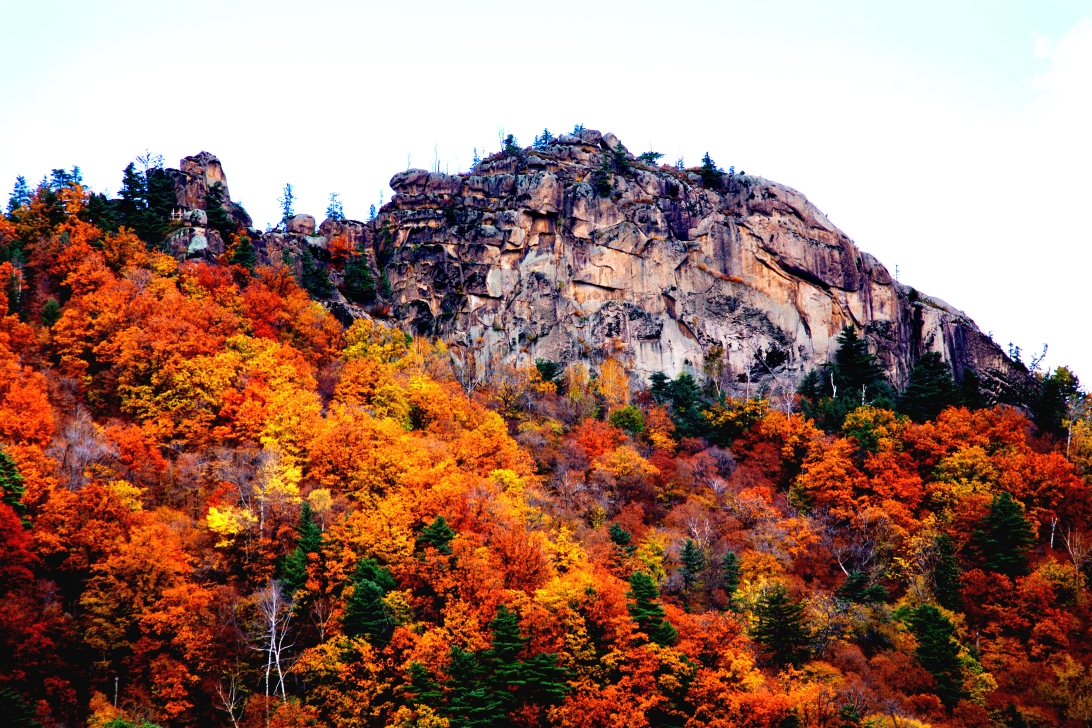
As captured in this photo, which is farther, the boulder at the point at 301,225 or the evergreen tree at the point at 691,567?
the boulder at the point at 301,225

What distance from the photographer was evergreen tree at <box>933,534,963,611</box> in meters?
44.9

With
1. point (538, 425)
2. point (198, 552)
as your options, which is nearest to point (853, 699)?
point (198, 552)

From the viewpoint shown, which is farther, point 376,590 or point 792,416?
point 792,416

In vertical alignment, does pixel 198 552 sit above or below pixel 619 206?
below

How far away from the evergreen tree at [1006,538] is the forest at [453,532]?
0.17 meters

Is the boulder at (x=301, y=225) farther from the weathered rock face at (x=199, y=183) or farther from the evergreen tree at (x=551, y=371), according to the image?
the evergreen tree at (x=551, y=371)

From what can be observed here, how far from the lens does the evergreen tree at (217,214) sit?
228 feet

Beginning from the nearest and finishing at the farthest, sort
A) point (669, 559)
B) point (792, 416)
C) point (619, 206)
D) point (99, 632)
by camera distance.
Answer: point (99, 632), point (669, 559), point (792, 416), point (619, 206)

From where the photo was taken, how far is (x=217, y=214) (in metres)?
69.8

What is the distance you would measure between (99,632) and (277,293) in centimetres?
3579

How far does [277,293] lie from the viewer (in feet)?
213

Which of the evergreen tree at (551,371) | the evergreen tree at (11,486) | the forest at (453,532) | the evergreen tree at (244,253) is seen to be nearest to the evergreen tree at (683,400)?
the forest at (453,532)

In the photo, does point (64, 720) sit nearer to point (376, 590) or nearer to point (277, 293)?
point (376, 590)

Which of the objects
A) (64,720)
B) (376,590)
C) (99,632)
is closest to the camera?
(64,720)
